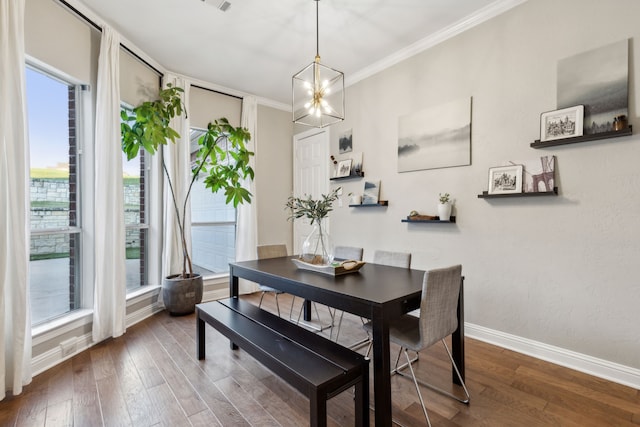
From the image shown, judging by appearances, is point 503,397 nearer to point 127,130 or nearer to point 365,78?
point 365,78

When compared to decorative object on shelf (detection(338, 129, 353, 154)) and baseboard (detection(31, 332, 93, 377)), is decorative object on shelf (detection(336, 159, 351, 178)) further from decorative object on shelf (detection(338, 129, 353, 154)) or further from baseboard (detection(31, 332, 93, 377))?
baseboard (detection(31, 332, 93, 377))

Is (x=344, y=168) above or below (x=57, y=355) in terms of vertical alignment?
above

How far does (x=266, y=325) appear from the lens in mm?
2143

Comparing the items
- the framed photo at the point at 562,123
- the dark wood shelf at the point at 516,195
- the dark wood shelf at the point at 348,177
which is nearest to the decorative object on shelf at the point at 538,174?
the dark wood shelf at the point at 516,195

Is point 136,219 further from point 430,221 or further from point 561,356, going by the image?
point 561,356

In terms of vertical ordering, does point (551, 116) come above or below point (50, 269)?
above

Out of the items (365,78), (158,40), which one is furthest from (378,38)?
(158,40)

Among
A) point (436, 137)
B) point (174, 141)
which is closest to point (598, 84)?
point (436, 137)

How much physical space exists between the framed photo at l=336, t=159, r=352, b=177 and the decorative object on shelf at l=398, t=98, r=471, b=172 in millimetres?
818

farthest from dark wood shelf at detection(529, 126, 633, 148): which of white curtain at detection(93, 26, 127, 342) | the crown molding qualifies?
white curtain at detection(93, 26, 127, 342)

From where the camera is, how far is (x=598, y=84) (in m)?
2.20

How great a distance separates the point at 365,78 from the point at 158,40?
244cm

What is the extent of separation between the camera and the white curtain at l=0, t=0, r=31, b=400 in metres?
1.94

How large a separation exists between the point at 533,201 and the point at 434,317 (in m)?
1.55
